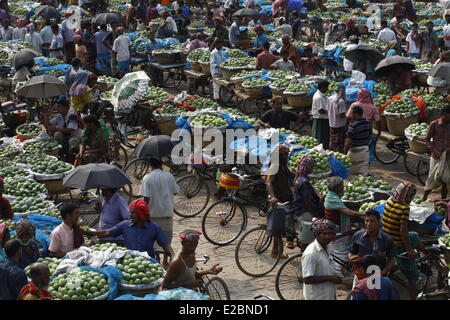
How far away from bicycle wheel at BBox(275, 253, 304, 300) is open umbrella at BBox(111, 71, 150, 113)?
238 inches

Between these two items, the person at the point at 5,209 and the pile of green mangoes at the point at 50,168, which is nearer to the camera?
the person at the point at 5,209

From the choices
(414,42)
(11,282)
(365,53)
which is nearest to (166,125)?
(365,53)

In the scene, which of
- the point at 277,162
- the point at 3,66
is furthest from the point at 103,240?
the point at 3,66

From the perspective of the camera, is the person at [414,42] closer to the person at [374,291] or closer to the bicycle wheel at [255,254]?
the bicycle wheel at [255,254]

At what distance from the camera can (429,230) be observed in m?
9.66

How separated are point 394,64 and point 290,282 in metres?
7.72

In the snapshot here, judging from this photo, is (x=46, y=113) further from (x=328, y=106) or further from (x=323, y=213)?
(x=323, y=213)

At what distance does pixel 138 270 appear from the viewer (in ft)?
27.6

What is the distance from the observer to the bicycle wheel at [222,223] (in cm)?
1134

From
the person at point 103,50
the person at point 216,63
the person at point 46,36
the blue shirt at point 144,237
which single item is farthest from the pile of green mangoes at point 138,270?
the person at point 46,36

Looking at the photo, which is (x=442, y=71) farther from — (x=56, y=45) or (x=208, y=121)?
(x=56, y=45)

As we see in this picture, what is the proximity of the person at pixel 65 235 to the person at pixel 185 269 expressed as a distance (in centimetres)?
147

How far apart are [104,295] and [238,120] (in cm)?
618

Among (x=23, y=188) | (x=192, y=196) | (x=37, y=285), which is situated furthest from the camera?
(x=192, y=196)
